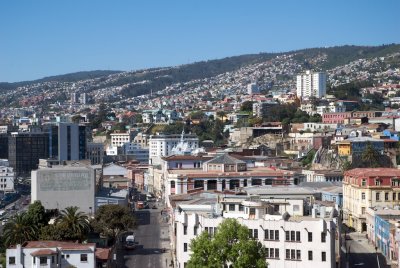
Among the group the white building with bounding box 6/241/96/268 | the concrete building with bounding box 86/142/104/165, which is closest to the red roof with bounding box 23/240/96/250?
the white building with bounding box 6/241/96/268

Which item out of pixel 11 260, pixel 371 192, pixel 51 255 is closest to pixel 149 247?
pixel 371 192

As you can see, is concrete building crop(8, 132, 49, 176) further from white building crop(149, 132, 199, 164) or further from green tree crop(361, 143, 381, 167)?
green tree crop(361, 143, 381, 167)

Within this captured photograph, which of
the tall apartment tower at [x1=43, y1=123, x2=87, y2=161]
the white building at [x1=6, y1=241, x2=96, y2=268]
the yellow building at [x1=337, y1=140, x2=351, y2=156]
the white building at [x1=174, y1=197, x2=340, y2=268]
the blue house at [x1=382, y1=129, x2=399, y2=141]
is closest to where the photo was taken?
the white building at [x1=174, y1=197, x2=340, y2=268]

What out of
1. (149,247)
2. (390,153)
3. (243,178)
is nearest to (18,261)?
(149,247)

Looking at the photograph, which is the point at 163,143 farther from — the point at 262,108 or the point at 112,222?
the point at 112,222

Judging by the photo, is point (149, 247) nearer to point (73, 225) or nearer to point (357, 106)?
Result: point (73, 225)

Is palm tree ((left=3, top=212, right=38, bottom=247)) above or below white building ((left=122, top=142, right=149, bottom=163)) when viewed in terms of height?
below
